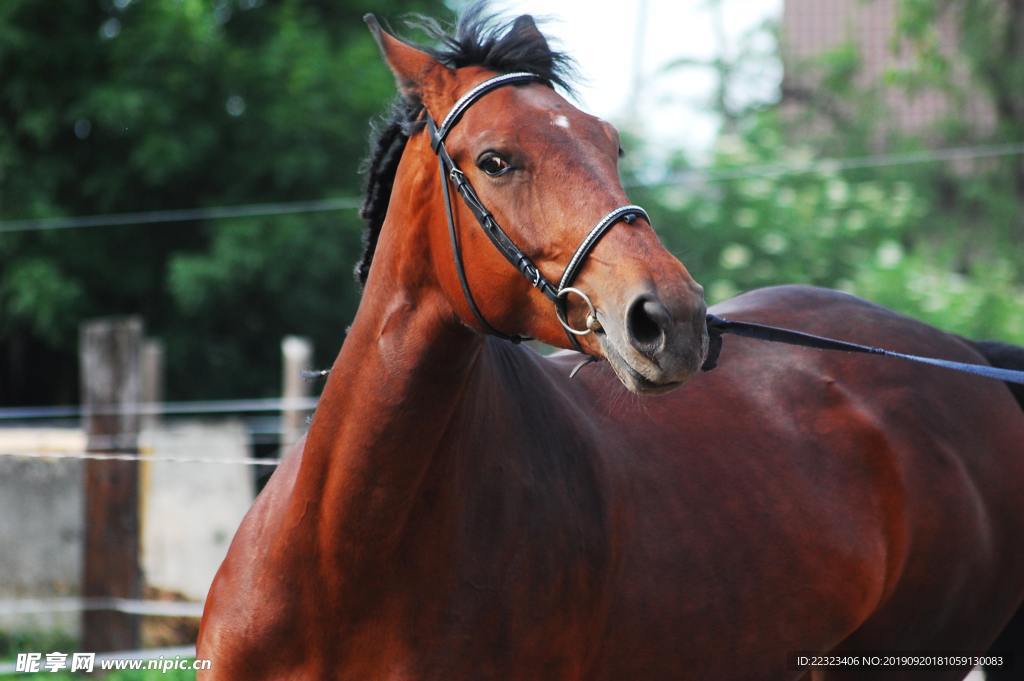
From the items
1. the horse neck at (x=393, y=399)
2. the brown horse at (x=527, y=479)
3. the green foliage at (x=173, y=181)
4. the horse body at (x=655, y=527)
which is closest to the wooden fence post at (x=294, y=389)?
the green foliage at (x=173, y=181)

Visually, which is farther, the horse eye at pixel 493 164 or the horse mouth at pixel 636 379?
the horse eye at pixel 493 164

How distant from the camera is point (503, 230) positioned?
233 cm

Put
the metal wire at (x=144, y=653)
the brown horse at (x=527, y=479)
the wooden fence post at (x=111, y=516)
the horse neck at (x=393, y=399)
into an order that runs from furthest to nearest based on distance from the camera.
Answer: the wooden fence post at (x=111, y=516), the metal wire at (x=144, y=653), the horse neck at (x=393, y=399), the brown horse at (x=527, y=479)

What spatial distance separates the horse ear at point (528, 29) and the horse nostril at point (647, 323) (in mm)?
781

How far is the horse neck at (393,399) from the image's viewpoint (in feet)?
8.01

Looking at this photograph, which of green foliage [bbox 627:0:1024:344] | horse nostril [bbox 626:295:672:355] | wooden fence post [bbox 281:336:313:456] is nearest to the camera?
horse nostril [bbox 626:295:672:355]

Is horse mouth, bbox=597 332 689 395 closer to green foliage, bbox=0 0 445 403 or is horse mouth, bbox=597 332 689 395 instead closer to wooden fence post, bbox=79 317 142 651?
wooden fence post, bbox=79 317 142 651

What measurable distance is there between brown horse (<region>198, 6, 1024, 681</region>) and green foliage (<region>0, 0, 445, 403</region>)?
9.21m

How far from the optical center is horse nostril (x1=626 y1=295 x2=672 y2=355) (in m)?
2.02

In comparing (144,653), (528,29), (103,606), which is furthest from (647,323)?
(103,606)

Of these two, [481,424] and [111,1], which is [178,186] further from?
[481,424]

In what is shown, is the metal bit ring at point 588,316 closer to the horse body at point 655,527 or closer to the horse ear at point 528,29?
the horse body at point 655,527

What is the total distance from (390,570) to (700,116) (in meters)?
17.1

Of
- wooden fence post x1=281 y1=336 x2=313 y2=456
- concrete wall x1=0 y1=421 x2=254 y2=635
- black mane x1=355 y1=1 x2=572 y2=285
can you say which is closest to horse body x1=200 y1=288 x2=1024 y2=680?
black mane x1=355 y1=1 x2=572 y2=285
